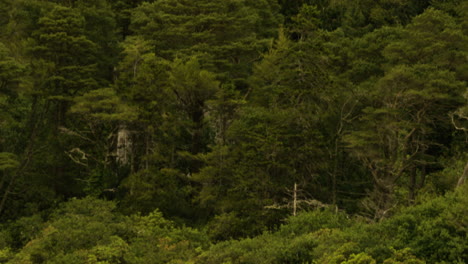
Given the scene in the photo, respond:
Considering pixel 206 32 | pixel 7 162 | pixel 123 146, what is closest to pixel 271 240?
pixel 123 146

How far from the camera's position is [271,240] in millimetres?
19484

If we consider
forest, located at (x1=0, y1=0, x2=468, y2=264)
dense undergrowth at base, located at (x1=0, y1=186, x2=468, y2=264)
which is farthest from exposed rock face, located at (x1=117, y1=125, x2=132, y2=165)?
dense undergrowth at base, located at (x1=0, y1=186, x2=468, y2=264)

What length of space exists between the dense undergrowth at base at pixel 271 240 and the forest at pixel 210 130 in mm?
128

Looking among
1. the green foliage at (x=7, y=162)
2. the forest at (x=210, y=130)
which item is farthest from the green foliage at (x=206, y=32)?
the green foliage at (x=7, y=162)

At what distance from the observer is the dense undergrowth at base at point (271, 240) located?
1534 cm

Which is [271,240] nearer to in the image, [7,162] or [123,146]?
[123,146]

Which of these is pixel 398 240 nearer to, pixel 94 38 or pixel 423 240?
pixel 423 240

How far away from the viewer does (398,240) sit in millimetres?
16219

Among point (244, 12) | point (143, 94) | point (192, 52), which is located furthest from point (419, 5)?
point (143, 94)

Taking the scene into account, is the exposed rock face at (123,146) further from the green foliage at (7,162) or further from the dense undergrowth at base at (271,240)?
the green foliage at (7,162)

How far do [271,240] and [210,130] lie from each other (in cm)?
1527

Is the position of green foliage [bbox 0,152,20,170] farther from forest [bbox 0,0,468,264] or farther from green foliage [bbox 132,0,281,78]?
green foliage [bbox 132,0,281,78]

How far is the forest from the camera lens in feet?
80.9

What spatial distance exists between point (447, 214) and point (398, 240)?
5.80ft
